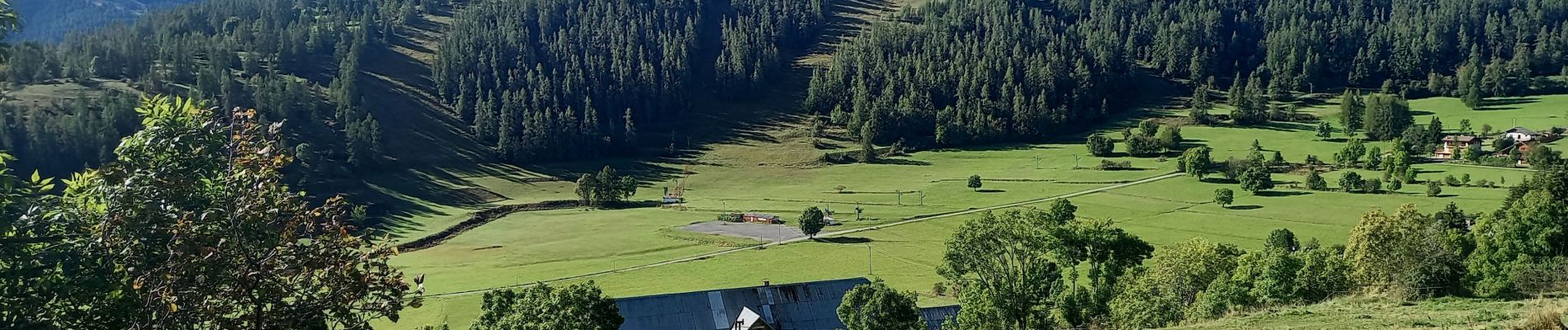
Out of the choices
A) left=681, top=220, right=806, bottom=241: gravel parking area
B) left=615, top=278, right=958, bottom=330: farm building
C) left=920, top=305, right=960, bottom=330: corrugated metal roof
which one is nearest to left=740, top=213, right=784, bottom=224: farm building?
left=681, top=220, right=806, bottom=241: gravel parking area

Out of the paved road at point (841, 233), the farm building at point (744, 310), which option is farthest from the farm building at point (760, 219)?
the farm building at point (744, 310)

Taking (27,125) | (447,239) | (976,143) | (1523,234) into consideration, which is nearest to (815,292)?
(1523,234)

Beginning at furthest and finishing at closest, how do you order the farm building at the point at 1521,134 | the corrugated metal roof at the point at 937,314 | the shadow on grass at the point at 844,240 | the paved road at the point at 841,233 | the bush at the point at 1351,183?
the farm building at the point at 1521,134
the bush at the point at 1351,183
the shadow on grass at the point at 844,240
the paved road at the point at 841,233
the corrugated metal roof at the point at 937,314

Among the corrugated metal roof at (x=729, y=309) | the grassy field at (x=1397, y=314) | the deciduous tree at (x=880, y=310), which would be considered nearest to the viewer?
the grassy field at (x=1397, y=314)

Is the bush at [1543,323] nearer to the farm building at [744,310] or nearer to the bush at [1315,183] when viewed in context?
the farm building at [744,310]

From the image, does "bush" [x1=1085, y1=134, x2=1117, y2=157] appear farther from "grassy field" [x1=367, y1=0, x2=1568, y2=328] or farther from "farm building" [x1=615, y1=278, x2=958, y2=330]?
"farm building" [x1=615, y1=278, x2=958, y2=330]

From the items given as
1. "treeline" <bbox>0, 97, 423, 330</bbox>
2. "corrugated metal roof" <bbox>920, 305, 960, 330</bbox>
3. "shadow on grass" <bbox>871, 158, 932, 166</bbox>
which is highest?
"treeline" <bbox>0, 97, 423, 330</bbox>

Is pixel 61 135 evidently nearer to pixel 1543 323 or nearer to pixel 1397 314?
pixel 1397 314
